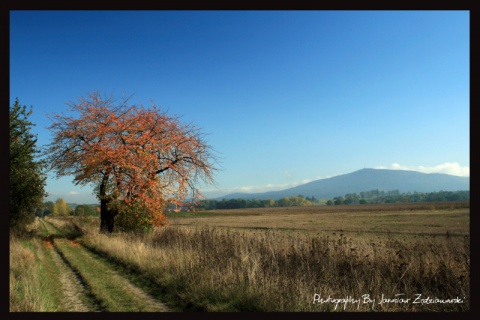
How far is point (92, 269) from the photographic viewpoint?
14.7 metres

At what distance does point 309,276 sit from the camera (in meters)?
10.2

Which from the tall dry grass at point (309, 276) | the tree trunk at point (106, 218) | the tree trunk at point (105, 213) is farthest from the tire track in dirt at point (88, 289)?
the tree trunk at point (106, 218)

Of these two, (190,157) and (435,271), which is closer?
(435,271)

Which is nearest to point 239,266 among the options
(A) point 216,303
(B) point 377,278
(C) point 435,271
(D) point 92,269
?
(A) point 216,303

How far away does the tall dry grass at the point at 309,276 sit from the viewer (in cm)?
855

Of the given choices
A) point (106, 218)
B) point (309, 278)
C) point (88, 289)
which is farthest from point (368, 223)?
point (88, 289)

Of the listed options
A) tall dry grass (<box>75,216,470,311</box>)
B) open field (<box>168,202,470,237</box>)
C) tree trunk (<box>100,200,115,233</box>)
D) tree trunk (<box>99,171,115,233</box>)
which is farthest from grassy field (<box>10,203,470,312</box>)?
tree trunk (<box>100,200,115,233</box>)

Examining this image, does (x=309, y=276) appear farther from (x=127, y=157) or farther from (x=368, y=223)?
(x=368, y=223)

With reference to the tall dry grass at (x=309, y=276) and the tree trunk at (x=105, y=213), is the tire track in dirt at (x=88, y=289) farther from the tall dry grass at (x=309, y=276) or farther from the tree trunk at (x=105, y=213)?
the tree trunk at (x=105, y=213)
